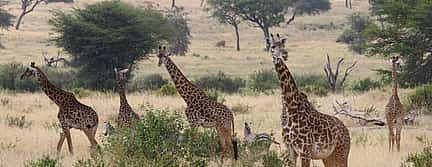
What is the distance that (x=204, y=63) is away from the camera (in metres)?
43.1

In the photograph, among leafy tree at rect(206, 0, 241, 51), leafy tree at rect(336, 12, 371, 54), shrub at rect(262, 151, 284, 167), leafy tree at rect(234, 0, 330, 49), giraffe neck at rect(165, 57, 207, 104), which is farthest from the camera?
leafy tree at rect(206, 0, 241, 51)

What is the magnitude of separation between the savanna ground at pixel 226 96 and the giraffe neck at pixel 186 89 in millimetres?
1835

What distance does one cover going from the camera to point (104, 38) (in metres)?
30.9

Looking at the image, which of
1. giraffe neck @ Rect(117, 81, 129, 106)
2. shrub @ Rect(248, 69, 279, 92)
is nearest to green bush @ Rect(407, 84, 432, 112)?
giraffe neck @ Rect(117, 81, 129, 106)

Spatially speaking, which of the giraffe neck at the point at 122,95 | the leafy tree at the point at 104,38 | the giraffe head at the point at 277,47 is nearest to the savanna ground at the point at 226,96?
the giraffe neck at the point at 122,95

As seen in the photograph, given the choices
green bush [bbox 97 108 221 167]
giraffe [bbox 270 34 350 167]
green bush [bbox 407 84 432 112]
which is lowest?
green bush [bbox 407 84 432 112]

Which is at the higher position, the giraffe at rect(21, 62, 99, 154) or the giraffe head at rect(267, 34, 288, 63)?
the giraffe head at rect(267, 34, 288, 63)

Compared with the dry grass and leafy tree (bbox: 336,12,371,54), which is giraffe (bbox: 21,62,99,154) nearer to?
the dry grass

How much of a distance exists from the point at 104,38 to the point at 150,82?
3506mm

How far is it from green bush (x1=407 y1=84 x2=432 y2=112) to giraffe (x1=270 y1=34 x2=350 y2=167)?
11449mm

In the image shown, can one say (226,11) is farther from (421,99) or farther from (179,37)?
(421,99)

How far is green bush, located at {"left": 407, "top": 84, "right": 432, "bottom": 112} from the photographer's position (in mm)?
18859

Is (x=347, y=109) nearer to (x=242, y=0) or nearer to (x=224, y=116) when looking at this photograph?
(x=224, y=116)

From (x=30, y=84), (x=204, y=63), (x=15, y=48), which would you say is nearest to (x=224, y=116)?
(x=30, y=84)
